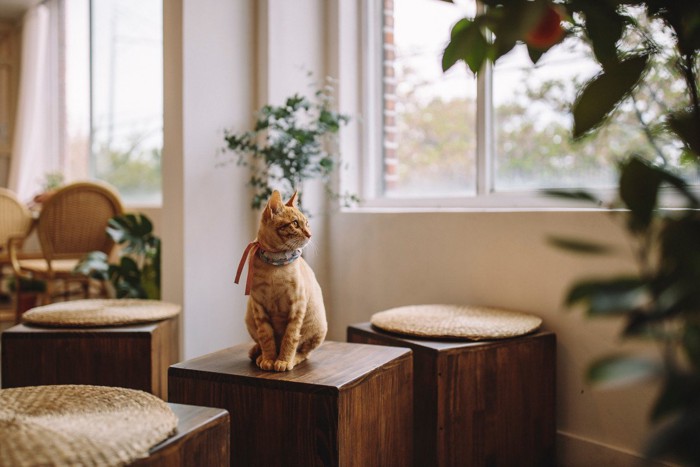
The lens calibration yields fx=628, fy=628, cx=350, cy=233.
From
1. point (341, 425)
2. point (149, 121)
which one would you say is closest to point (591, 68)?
point (341, 425)

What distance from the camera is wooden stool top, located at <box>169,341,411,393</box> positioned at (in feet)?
4.52

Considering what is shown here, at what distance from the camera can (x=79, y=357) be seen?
191 centimetres

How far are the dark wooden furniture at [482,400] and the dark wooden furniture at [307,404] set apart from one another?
6.0 inches

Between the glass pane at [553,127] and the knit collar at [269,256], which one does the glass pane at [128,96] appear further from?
the knit collar at [269,256]

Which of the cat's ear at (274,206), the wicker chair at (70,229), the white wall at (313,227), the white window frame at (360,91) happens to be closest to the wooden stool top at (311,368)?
the cat's ear at (274,206)

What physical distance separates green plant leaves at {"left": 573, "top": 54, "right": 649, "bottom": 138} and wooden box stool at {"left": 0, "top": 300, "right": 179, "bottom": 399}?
5.34ft

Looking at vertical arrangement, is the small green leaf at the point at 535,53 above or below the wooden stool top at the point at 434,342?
above

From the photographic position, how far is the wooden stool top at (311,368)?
138 cm

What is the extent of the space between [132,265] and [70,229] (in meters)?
0.92

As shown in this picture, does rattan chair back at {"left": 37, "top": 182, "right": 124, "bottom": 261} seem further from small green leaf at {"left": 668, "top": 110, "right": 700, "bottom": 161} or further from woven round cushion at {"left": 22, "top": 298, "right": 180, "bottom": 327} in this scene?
small green leaf at {"left": 668, "top": 110, "right": 700, "bottom": 161}

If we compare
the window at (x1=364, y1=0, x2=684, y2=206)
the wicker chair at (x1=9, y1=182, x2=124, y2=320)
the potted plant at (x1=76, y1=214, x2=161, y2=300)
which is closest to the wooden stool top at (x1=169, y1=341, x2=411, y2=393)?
the window at (x1=364, y1=0, x2=684, y2=206)

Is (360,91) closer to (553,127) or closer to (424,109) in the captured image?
(424,109)

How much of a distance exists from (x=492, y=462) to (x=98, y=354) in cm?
122

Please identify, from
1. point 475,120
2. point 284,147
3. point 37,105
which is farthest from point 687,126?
point 37,105
